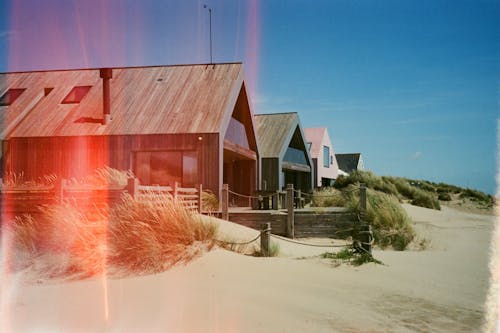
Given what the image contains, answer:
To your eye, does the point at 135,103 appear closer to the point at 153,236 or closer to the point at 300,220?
the point at 300,220

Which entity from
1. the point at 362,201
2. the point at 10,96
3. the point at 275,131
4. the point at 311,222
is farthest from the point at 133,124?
the point at 275,131

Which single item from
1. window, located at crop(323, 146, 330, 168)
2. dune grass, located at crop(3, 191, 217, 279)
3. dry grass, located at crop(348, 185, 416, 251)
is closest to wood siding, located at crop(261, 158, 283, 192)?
dry grass, located at crop(348, 185, 416, 251)

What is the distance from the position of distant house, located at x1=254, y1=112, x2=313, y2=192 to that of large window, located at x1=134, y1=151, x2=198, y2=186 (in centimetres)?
814

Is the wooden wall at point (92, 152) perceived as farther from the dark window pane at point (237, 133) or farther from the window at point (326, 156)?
the window at point (326, 156)

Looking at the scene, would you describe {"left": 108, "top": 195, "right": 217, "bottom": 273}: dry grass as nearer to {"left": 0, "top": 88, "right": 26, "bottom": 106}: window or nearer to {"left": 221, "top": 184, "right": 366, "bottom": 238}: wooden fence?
{"left": 221, "top": 184, "right": 366, "bottom": 238}: wooden fence

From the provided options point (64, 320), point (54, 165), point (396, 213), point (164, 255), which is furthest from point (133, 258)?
point (54, 165)

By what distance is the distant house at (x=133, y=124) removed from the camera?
1873 centimetres

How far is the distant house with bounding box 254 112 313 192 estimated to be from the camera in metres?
28.2

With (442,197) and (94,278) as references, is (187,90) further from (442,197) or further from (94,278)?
(442,197)

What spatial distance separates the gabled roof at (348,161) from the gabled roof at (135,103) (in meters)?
34.2

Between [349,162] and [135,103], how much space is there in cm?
3779

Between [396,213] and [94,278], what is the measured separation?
29.6ft

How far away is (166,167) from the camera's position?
19.0 meters

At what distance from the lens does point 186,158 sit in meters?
19.0
